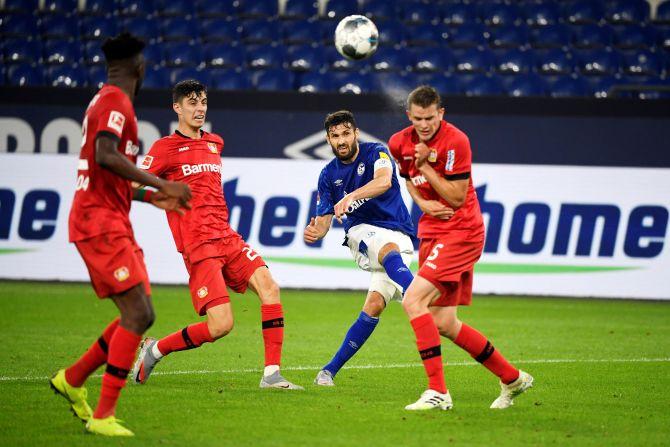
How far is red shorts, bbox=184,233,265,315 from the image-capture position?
7.66 metres

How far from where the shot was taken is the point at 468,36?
693 inches

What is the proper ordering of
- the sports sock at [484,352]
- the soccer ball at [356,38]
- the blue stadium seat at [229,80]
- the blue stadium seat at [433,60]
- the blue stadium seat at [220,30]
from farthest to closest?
the blue stadium seat at [220,30], the blue stadium seat at [433,60], the blue stadium seat at [229,80], the soccer ball at [356,38], the sports sock at [484,352]

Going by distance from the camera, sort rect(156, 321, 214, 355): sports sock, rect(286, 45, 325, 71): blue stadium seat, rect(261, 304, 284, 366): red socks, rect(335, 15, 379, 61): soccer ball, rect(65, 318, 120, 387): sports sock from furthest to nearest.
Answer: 1. rect(286, 45, 325, 71): blue stadium seat
2. rect(335, 15, 379, 61): soccer ball
3. rect(261, 304, 284, 366): red socks
4. rect(156, 321, 214, 355): sports sock
5. rect(65, 318, 120, 387): sports sock

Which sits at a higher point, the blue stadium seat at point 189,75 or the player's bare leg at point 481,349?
the blue stadium seat at point 189,75

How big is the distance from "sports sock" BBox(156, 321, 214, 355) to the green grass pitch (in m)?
0.28

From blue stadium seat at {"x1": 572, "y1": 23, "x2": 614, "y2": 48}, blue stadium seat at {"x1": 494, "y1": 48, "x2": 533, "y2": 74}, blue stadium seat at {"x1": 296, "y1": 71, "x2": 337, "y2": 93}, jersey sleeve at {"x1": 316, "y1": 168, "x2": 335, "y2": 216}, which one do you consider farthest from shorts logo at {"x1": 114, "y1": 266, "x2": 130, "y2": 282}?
blue stadium seat at {"x1": 572, "y1": 23, "x2": 614, "y2": 48}

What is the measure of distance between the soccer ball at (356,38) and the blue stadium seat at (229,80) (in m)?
5.78

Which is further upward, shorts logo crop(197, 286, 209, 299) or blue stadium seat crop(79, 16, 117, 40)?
blue stadium seat crop(79, 16, 117, 40)

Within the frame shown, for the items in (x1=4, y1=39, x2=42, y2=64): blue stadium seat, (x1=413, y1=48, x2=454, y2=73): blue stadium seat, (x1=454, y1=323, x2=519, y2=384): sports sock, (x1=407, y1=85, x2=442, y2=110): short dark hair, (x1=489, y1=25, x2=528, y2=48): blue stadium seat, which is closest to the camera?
(x1=407, y1=85, x2=442, y2=110): short dark hair

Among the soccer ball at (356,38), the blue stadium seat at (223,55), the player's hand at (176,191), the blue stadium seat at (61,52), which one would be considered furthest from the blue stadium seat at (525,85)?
the player's hand at (176,191)

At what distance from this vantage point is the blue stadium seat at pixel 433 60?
17.0 metres

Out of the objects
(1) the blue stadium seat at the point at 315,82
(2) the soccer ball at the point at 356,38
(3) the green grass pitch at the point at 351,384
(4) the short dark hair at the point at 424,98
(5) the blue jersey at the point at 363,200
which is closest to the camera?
(3) the green grass pitch at the point at 351,384

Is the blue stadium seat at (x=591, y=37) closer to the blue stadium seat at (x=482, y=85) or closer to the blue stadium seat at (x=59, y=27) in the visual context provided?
the blue stadium seat at (x=482, y=85)

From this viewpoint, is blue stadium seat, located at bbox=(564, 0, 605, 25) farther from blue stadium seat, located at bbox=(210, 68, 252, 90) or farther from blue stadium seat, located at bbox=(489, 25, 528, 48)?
blue stadium seat, located at bbox=(210, 68, 252, 90)
